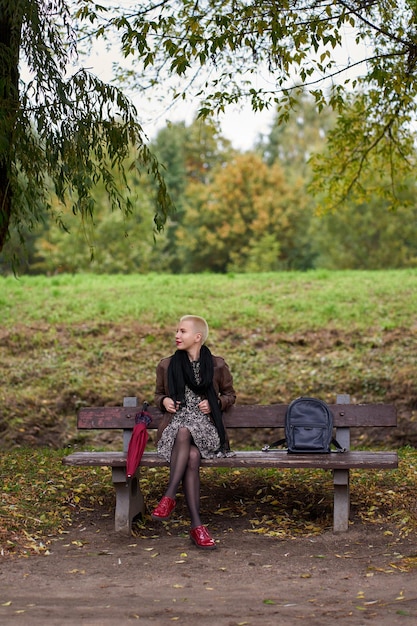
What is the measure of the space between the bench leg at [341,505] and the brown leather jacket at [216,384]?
3.23 ft

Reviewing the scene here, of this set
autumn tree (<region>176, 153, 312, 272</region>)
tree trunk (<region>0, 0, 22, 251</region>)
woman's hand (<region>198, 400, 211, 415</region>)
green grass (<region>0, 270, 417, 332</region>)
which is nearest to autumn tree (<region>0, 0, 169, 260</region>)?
tree trunk (<region>0, 0, 22, 251</region>)

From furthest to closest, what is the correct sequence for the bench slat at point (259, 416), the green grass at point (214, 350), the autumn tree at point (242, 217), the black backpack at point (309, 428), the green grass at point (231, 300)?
the autumn tree at point (242, 217) < the green grass at point (231, 300) < the green grass at point (214, 350) < the bench slat at point (259, 416) < the black backpack at point (309, 428)

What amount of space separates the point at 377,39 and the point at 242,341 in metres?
5.55

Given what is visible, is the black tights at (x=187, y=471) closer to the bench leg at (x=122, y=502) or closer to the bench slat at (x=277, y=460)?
the bench slat at (x=277, y=460)

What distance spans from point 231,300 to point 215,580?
10.6 meters

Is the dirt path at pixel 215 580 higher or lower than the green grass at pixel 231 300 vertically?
lower

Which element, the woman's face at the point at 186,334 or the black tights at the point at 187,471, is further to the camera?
the woman's face at the point at 186,334

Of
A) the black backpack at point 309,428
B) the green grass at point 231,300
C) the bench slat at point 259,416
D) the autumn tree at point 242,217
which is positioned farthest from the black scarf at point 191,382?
the autumn tree at point 242,217

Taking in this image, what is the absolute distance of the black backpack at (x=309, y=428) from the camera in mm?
6250

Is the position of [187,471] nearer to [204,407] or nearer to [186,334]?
[204,407]

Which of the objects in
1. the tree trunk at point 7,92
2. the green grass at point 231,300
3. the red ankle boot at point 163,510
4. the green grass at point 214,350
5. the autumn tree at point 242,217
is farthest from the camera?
the autumn tree at point 242,217

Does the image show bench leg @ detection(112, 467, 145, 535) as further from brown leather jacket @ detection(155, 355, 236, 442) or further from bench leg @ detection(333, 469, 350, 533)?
bench leg @ detection(333, 469, 350, 533)

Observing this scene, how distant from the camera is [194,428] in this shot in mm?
6133

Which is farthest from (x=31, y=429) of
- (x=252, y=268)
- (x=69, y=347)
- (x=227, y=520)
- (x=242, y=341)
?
(x=252, y=268)
